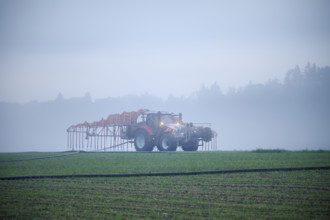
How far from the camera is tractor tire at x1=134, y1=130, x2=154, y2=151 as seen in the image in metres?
18.7

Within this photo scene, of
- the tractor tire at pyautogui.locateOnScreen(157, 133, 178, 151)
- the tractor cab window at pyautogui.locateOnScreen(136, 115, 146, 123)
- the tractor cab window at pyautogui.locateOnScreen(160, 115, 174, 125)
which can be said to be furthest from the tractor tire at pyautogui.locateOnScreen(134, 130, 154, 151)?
the tractor cab window at pyautogui.locateOnScreen(160, 115, 174, 125)

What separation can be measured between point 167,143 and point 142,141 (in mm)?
2032

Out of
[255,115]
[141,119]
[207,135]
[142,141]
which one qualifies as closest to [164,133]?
[142,141]

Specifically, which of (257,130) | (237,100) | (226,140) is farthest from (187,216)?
(237,100)

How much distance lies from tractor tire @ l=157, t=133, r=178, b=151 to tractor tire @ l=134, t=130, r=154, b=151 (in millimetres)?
568

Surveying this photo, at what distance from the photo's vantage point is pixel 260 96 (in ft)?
369

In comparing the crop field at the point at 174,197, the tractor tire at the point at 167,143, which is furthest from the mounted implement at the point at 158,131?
the crop field at the point at 174,197

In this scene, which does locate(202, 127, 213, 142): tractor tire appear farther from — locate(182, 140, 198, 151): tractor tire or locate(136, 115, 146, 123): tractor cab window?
locate(136, 115, 146, 123): tractor cab window

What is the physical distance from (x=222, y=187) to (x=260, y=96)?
11108 centimetres

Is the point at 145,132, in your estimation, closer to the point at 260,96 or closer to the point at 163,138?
the point at 163,138

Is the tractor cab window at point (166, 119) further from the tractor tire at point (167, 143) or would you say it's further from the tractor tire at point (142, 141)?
the tractor tire at point (167, 143)

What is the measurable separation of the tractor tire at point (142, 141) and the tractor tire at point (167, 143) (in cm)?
57

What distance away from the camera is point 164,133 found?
18453mm

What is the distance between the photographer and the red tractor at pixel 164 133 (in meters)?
18.0
